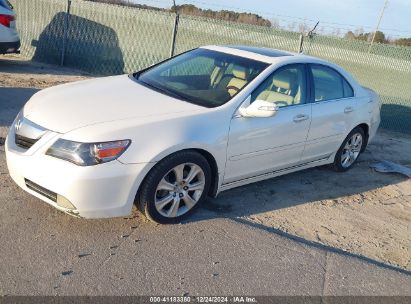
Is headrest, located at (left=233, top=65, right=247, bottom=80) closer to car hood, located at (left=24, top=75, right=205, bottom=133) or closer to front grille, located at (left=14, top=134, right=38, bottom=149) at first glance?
car hood, located at (left=24, top=75, right=205, bottom=133)

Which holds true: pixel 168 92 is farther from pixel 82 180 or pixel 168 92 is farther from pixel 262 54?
pixel 82 180

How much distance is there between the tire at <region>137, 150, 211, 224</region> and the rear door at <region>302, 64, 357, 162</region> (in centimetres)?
157

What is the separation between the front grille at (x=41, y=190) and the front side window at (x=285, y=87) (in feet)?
6.87

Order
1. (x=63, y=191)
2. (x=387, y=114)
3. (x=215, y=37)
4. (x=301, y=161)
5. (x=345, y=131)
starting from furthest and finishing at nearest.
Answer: (x=215, y=37), (x=387, y=114), (x=345, y=131), (x=301, y=161), (x=63, y=191)

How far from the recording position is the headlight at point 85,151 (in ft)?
11.1

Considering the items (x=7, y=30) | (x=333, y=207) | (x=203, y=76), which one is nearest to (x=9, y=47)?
(x=7, y=30)

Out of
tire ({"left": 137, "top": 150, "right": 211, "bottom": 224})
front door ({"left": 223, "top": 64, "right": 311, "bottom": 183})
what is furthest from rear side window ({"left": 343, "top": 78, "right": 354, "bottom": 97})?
tire ({"left": 137, "top": 150, "right": 211, "bottom": 224})

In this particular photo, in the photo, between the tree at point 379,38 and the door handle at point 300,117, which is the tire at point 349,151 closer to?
the door handle at point 300,117

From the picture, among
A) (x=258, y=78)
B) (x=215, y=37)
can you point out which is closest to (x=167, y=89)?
(x=258, y=78)

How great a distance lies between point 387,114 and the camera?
939 centimetres

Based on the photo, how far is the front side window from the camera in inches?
180

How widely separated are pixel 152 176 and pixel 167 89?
1212 millimetres

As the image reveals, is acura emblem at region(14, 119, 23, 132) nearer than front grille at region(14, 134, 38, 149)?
No

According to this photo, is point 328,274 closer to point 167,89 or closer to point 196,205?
point 196,205
